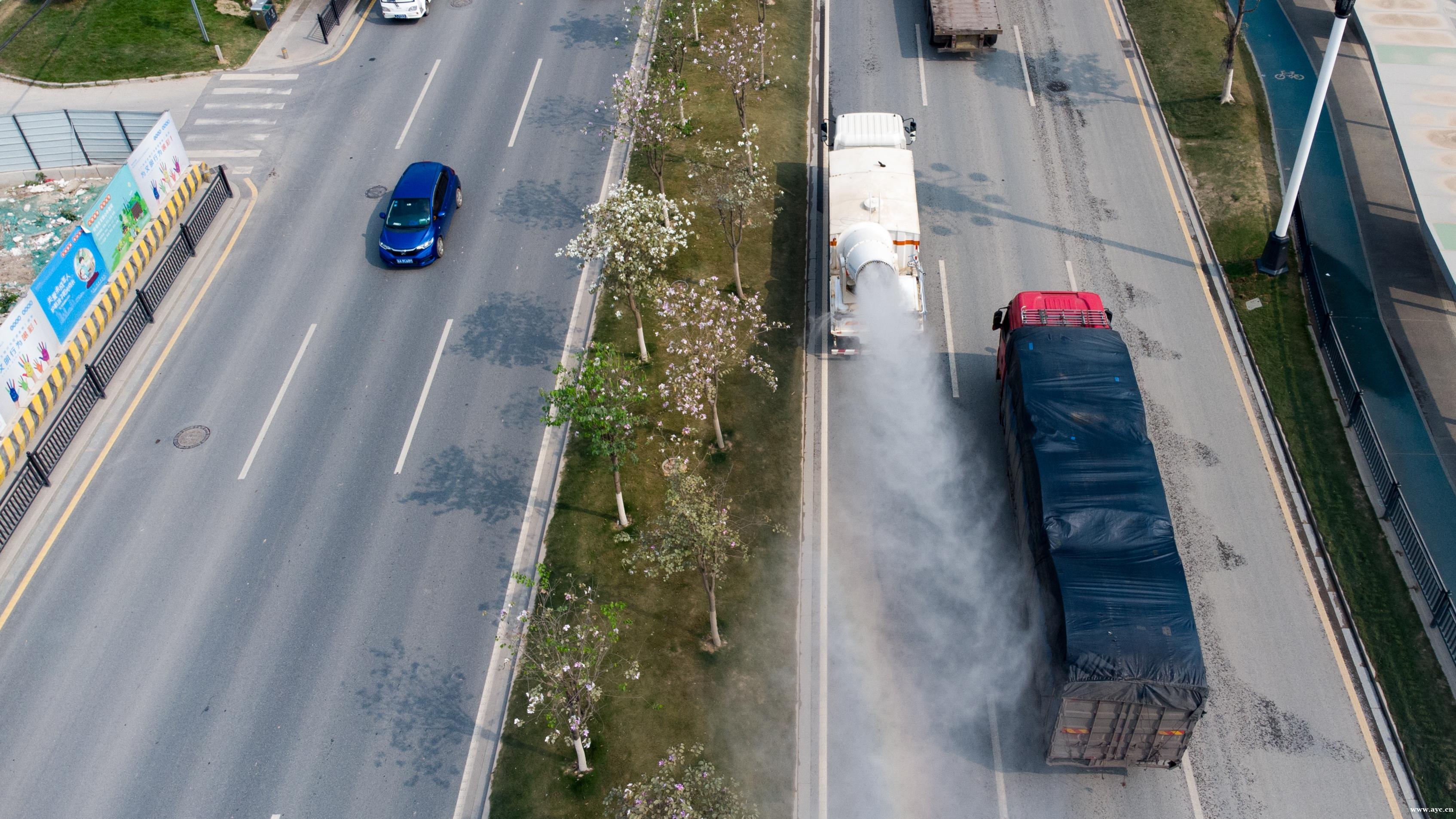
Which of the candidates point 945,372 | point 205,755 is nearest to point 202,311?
point 205,755

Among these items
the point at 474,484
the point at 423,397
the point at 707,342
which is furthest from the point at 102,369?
the point at 707,342

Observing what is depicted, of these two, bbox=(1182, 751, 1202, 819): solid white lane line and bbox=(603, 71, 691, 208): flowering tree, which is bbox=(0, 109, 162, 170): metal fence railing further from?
bbox=(1182, 751, 1202, 819): solid white lane line

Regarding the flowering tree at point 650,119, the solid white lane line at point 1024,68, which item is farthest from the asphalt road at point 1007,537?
the flowering tree at point 650,119

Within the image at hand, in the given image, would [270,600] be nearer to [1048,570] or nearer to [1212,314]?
[1048,570]

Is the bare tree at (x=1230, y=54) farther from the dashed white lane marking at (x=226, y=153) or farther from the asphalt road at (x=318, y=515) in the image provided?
the dashed white lane marking at (x=226, y=153)

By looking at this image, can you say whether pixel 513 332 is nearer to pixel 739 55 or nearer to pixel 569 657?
pixel 569 657
